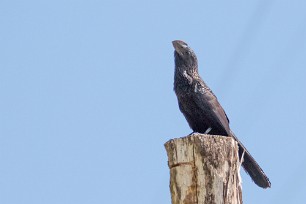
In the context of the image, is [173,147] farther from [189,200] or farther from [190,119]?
[190,119]

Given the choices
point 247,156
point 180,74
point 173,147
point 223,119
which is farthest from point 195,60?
point 173,147

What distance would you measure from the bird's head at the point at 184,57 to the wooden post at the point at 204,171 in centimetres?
296

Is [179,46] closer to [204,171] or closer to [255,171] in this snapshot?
[255,171]

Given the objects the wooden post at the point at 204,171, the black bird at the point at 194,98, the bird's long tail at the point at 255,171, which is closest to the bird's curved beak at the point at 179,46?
the black bird at the point at 194,98

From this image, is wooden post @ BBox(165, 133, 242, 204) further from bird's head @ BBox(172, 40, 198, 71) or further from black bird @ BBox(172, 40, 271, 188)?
bird's head @ BBox(172, 40, 198, 71)

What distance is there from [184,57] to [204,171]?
3287 mm

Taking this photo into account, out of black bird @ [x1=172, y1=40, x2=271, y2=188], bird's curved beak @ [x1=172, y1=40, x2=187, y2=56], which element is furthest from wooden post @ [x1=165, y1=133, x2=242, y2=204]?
bird's curved beak @ [x1=172, y1=40, x2=187, y2=56]

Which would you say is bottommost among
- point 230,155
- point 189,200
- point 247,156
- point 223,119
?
point 189,200

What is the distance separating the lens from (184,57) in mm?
7977

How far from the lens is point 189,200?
479 centimetres

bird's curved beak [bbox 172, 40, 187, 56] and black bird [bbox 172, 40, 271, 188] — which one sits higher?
bird's curved beak [bbox 172, 40, 187, 56]

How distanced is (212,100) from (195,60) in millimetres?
534

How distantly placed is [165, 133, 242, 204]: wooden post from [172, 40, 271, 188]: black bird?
2.57 meters

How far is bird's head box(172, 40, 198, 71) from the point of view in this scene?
26.1 ft
